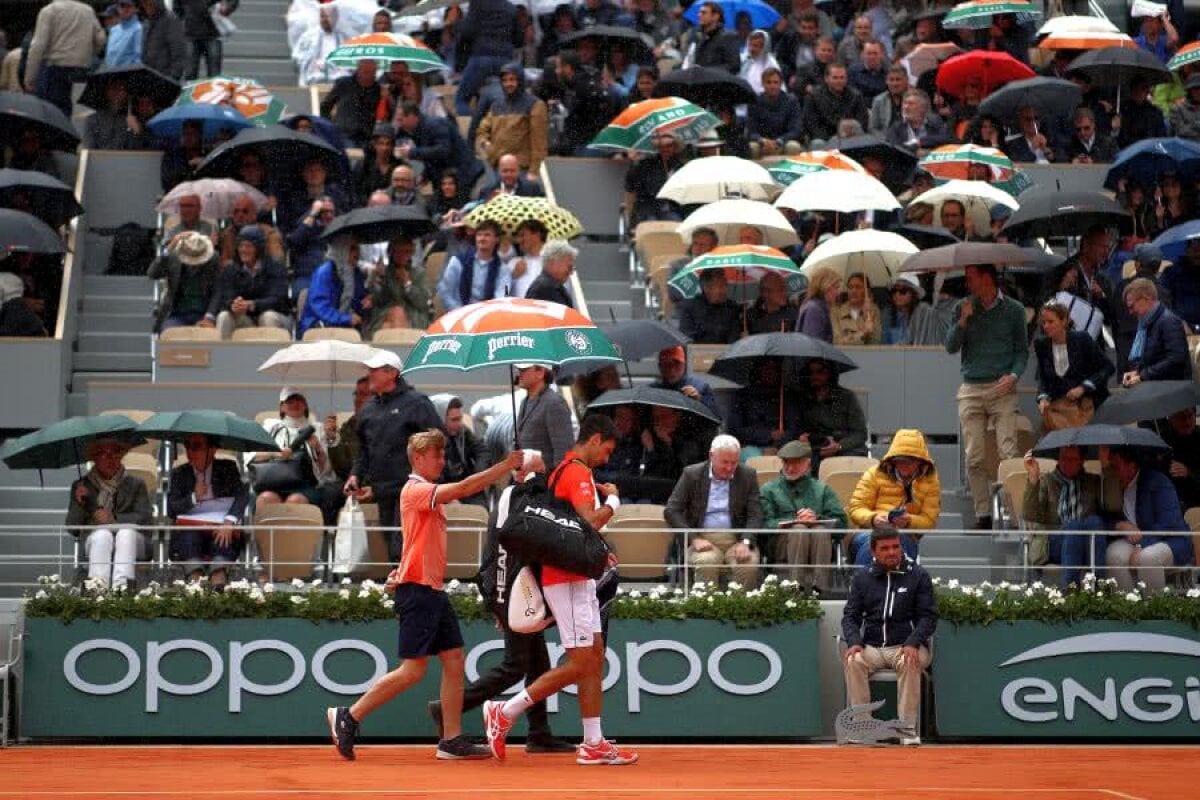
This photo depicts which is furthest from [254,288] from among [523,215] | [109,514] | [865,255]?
[865,255]

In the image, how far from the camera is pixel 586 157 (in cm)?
2572

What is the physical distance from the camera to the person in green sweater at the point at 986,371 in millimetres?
19547

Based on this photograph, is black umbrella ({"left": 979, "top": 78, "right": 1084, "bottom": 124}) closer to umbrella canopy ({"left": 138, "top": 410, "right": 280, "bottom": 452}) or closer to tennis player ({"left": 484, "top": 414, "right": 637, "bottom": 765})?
umbrella canopy ({"left": 138, "top": 410, "right": 280, "bottom": 452})

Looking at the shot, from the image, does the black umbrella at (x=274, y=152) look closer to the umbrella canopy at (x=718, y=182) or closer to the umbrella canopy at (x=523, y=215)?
the umbrella canopy at (x=523, y=215)

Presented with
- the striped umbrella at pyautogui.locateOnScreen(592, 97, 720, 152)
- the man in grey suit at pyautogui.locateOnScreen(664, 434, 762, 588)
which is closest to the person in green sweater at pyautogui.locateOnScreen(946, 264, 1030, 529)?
the man in grey suit at pyautogui.locateOnScreen(664, 434, 762, 588)

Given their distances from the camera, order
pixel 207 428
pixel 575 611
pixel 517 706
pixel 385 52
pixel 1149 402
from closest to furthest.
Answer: pixel 575 611
pixel 517 706
pixel 207 428
pixel 1149 402
pixel 385 52

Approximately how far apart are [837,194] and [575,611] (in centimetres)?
955

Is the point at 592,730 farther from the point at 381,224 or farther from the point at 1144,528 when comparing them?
the point at 381,224

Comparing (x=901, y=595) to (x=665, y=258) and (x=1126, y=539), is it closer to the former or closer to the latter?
(x=1126, y=539)

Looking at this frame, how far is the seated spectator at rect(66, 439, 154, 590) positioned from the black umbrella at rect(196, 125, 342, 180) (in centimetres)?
633

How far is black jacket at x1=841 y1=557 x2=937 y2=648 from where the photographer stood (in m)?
16.3

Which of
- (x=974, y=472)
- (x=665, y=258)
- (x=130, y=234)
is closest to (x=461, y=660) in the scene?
(x=974, y=472)

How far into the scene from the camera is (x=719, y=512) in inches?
687

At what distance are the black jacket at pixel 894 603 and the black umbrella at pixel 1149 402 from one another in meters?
2.79
